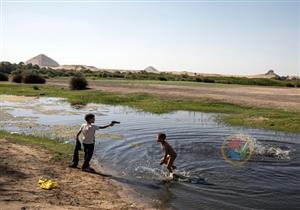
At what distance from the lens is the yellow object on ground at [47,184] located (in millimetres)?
10695

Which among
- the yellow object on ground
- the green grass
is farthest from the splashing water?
the yellow object on ground

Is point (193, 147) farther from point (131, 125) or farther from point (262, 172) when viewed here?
point (131, 125)

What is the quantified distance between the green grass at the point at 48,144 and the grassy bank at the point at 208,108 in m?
11.4

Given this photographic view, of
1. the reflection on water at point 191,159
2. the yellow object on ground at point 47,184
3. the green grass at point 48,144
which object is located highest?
the yellow object on ground at point 47,184

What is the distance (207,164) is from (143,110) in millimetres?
16499

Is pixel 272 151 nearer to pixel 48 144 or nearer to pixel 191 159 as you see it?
pixel 191 159

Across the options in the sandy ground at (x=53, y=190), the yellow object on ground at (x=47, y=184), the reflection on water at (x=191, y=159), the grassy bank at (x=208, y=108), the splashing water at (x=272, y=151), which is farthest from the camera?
the grassy bank at (x=208, y=108)

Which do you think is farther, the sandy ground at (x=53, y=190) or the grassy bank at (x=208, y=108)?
the grassy bank at (x=208, y=108)

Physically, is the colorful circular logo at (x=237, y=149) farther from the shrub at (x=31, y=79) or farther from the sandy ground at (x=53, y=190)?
the shrub at (x=31, y=79)

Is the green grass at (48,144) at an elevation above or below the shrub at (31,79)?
below

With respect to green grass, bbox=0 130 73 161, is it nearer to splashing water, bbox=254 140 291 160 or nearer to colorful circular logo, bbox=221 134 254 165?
colorful circular logo, bbox=221 134 254 165

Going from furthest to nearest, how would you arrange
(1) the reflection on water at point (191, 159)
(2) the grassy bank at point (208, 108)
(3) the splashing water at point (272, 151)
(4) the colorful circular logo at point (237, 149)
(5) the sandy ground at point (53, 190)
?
(2) the grassy bank at point (208, 108), (3) the splashing water at point (272, 151), (4) the colorful circular logo at point (237, 149), (1) the reflection on water at point (191, 159), (5) the sandy ground at point (53, 190)

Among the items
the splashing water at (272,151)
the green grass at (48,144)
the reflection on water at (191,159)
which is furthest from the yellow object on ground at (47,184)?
the splashing water at (272,151)

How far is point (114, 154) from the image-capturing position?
15867 millimetres
